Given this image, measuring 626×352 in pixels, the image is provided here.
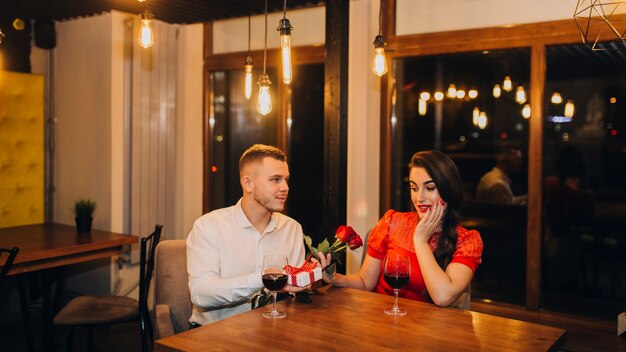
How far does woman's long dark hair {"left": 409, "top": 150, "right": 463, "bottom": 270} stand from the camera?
9.52 feet

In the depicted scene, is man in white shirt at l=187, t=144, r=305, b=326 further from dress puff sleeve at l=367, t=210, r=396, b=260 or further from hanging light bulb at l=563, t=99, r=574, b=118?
hanging light bulb at l=563, t=99, r=574, b=118

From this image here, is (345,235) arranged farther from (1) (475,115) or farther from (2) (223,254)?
(1) (475,115)

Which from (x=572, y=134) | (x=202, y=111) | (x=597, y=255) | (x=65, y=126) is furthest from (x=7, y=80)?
(x=597, y=255)

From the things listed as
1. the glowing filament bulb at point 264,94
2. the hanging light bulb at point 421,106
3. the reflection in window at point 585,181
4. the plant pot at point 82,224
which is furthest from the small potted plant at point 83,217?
the reflection in window at point 585,181

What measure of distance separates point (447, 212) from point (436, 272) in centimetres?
38

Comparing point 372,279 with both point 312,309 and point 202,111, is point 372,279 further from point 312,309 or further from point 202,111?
point 202,111

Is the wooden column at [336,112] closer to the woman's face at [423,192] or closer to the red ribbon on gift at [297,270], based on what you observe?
the woman's face at [423,192]

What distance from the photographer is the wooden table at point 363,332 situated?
2035mm

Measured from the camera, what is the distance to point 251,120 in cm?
550

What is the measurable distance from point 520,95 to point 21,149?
406 cm

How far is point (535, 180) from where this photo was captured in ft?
12.8

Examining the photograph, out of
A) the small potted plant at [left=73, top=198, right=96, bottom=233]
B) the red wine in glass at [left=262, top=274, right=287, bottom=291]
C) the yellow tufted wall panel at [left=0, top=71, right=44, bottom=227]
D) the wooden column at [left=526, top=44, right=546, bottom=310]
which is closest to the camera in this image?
the red wine in glass at [left=262, top=274, right=287, bottom=291]

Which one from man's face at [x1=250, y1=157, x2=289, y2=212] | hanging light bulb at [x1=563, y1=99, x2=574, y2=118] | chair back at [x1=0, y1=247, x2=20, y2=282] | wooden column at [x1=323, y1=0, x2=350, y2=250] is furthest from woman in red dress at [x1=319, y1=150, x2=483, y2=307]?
chair back at [x1=0, y1=247, x2=20, y2=282]

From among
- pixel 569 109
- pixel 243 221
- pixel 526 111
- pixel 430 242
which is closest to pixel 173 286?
pixel 243 221
